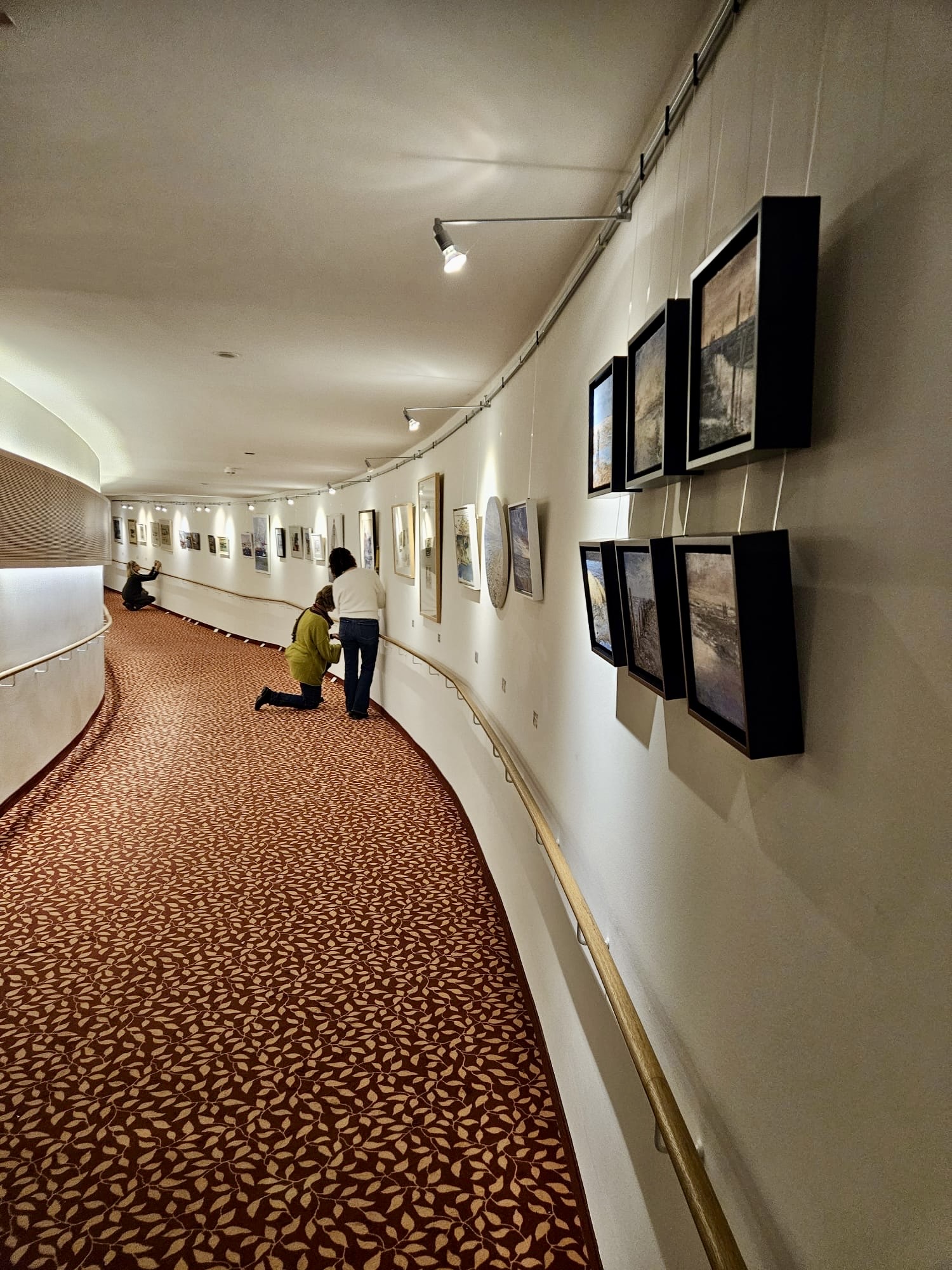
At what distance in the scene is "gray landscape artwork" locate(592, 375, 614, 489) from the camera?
240 centimetres

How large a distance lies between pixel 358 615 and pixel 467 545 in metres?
4.15

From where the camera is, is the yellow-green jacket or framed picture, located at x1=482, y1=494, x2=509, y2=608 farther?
the yellow-green jacket

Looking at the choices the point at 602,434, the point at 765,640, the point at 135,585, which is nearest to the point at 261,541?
the point at 135,585

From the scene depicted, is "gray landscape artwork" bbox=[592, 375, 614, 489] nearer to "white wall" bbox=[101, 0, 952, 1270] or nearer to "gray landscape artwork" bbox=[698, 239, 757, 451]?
"white wall" bbox=[101, 0, 952, 1270]

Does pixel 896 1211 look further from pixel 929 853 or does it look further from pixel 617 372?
pixel 617 372

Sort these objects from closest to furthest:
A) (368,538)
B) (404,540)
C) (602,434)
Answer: (602,434)
(404,540)
(368,538)

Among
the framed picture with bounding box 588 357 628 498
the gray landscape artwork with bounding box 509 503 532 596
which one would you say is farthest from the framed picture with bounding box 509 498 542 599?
the framed picture with bounding box 588 357 628 498

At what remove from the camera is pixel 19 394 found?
6.20 meters

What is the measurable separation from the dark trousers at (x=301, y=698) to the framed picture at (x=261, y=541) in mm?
6771

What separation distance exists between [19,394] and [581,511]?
5.58m

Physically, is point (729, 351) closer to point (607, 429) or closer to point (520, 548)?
point (607, 429)

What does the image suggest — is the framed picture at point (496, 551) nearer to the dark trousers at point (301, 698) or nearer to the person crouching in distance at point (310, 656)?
the person crouching in distance at point (310, 656)

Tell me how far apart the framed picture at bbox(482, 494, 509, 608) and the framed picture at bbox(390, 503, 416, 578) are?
3.23 metres

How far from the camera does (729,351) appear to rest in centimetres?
137
